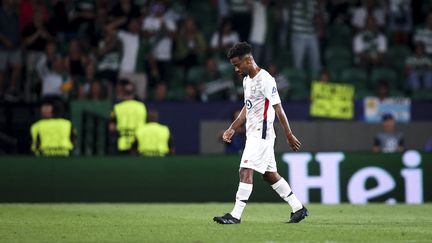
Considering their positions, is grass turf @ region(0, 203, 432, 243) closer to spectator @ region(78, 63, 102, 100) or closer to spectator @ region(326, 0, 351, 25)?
spectator @ region(78, 63, 102, 100)

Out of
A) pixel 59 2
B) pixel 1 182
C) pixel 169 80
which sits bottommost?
pixel 1 182

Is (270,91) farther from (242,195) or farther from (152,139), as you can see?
(152,139)

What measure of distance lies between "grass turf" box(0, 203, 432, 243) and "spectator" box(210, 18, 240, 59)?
7.72 m

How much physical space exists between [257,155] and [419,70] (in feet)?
42.5

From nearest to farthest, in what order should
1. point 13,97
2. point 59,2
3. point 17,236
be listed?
point 17,236 < point 13,97 < point 59,2

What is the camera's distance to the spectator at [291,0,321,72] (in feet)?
82.0

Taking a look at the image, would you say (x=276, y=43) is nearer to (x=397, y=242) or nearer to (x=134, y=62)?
(x=134, y=62)

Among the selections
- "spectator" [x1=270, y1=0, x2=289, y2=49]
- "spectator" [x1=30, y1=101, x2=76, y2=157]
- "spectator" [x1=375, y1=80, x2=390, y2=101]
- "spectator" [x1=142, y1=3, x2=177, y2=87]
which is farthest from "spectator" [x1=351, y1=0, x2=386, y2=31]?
"spectator" [x1=30, y1=101, x2=76, y2=157]

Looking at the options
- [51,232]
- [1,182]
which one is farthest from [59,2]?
[51,232]

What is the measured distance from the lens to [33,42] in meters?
24.5

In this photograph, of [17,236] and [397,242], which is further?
[17,236]

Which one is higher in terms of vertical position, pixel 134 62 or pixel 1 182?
pixel 134 62

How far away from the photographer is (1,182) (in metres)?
19.8

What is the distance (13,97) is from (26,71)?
98cm
